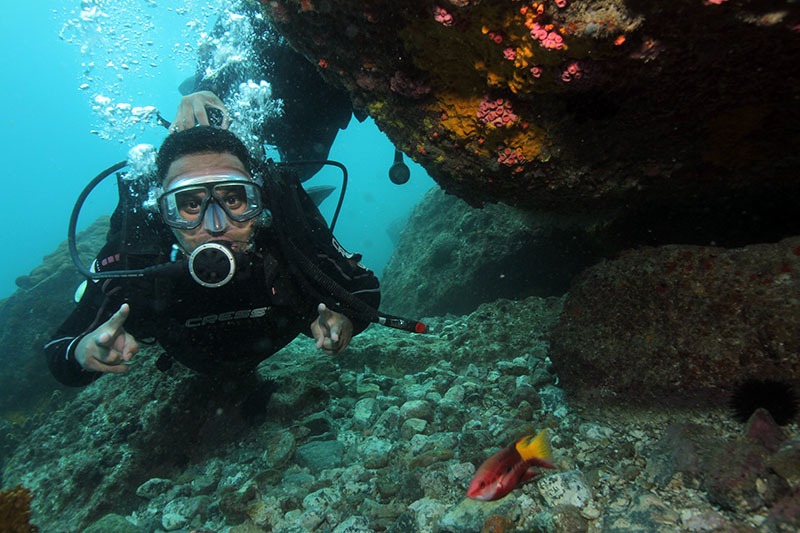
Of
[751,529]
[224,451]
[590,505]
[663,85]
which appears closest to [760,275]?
[663,85]

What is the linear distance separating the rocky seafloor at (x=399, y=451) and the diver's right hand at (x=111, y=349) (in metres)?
1.18

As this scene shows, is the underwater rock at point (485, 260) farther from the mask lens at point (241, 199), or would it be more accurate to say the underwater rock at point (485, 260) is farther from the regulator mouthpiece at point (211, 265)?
the regulator mouthpiece at point (211, 265)

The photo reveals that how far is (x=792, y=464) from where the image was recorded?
6.00ft

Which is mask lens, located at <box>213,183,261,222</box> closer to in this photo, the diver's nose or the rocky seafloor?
the diver's nose

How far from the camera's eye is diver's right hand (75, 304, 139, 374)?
2.81 meters

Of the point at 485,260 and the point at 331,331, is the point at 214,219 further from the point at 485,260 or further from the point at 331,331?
the point at 485,260

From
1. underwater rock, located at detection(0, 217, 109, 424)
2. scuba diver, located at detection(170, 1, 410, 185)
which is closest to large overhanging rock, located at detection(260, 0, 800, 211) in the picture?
scuba diver, located at detection(170, 1, 410, 185)

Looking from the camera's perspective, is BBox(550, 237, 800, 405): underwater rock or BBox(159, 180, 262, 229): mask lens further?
BBox(159, 180, 262, 229): mask lens

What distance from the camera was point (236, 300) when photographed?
Answer: 148 inches

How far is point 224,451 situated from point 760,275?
184 inches

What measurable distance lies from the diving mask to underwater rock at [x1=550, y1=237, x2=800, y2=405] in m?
2.89

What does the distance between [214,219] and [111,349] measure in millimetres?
1231

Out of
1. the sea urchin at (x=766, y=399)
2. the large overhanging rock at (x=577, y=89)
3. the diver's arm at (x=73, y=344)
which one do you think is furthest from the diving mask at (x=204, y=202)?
the sea urchin at (x=766, y=399)

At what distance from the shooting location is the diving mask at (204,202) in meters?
3.37
